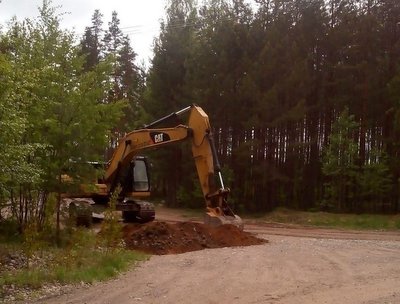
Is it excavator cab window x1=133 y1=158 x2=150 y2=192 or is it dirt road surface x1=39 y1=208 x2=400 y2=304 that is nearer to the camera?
dirt road surface x1=39 y1=208 x2=400 y2=304

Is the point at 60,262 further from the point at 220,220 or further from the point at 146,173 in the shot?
the point at 146,173

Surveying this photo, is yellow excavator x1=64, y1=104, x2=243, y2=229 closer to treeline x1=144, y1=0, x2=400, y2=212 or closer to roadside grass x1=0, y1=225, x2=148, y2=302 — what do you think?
roadside grass x1=0, y1=225, x2=148, y2=302

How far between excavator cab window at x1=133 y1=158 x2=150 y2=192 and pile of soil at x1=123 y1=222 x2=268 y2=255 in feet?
14.2

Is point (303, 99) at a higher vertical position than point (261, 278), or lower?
higher

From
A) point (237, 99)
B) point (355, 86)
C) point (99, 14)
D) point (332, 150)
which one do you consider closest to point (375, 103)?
point (355, 86)

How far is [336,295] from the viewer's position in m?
9.16

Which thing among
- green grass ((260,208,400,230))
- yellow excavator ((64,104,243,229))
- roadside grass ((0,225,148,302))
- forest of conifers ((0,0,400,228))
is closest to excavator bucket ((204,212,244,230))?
yellow excavator ((64,104,243,229))

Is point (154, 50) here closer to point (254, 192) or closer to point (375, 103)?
point (254, 192)

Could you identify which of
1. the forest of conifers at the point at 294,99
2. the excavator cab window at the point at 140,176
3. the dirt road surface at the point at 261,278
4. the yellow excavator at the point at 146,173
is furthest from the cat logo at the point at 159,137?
the forest of conifers at the point at 294,99

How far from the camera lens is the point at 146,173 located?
72.0 ft

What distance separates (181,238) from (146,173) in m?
5.73

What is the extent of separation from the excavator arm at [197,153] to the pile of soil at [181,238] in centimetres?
29

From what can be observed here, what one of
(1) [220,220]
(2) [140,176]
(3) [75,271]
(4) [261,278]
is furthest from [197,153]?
(3) [75,271]

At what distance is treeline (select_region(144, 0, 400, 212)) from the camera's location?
100 ft
